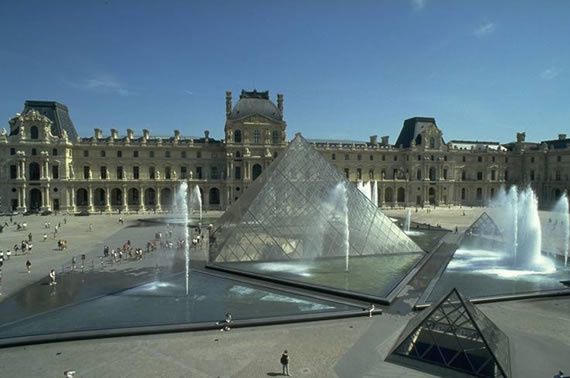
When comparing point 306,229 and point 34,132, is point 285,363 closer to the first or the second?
point 306,229

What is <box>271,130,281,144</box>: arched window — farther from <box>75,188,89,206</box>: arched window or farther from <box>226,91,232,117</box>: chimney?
<box>75,188,89,206</box>: arched window

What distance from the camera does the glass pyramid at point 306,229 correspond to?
20281mm

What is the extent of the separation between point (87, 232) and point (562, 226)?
134 feet

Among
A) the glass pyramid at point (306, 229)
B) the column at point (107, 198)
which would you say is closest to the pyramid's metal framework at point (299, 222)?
the glass pyramid at point (306, 229)

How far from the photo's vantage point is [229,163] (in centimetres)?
5316

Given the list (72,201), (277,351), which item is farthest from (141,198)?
(277,351)

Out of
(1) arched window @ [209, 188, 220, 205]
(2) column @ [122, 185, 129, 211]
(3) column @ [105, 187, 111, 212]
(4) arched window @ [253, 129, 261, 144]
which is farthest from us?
(1) arched window @ [209, 188, 220, 205]

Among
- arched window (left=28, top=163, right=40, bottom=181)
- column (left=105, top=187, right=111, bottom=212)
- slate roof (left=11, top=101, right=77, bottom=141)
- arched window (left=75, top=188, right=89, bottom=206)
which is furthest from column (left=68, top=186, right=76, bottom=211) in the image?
slate roof (left=11, top=101, right=77, bottom=141)

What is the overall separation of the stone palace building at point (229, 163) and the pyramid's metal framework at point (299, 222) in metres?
29.5

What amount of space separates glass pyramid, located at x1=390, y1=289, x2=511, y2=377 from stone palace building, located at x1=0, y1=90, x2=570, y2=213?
4415 centimetres

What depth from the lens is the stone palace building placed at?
4803cm

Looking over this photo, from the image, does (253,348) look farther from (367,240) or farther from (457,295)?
(367,240)

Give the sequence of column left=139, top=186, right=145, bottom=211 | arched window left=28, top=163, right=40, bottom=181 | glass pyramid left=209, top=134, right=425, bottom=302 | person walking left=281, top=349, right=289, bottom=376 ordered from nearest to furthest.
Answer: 1. person walking left=281, top=349, right=289, bottom=376
2. glass pyramid left=209, top=134, right=425, bottom=302
3. arched window left=28, top=163, right=40, bottom=181
4. column left=139, top=186, right=145, bottom=211

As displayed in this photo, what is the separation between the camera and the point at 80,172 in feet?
167
